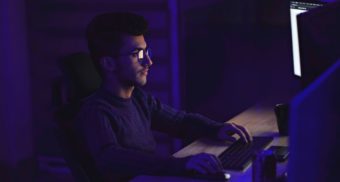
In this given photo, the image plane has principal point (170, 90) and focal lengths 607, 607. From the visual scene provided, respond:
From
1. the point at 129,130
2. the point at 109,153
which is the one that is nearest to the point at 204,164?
the point at 109,153

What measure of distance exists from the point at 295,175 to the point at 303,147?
50mm

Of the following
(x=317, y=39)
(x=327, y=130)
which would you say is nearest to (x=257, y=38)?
(x=317, y=39)

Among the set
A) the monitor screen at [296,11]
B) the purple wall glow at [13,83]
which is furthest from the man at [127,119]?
the purple wall glow at [13,83]

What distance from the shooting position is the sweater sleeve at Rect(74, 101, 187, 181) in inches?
71.1

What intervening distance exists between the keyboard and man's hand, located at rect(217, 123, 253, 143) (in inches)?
0.9

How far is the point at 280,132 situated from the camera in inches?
93.4

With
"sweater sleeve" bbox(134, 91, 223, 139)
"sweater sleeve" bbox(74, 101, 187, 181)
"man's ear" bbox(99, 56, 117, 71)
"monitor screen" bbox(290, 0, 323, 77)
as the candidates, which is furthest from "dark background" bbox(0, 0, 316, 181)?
"sweater sleeve" bbox(74, 101, 187, 181)

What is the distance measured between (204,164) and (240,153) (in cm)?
34

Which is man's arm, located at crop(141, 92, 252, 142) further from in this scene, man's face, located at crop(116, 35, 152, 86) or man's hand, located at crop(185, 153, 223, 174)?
man's hand, located at crop(185, 153, 223, 174)

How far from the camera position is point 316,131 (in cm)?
111

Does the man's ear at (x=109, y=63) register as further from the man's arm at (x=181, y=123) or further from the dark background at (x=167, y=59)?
the dark background at (x=167, y=59)

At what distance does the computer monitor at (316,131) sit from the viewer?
3.24 feet

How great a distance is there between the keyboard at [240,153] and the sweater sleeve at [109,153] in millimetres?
206

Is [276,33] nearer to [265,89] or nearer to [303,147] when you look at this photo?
[265,89]
